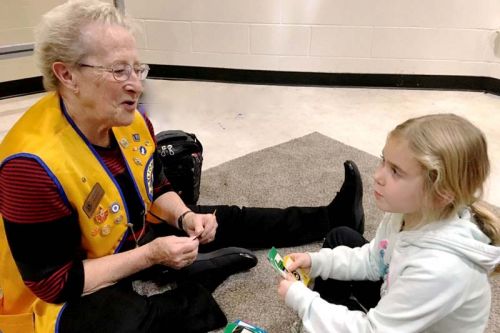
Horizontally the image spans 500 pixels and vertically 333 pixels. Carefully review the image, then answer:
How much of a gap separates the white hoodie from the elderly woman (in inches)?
17.4

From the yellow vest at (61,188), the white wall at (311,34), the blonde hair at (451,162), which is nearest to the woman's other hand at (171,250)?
the yellow vest at (61,188)

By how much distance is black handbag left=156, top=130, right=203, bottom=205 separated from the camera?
185cm

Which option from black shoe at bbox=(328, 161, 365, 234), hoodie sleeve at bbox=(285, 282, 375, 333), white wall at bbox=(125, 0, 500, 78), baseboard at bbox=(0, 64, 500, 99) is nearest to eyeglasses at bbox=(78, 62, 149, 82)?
hoodie sleeve at bbox=(285, 282, 375, 333)

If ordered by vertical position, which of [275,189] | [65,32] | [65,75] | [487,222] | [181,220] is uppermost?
[65,32]

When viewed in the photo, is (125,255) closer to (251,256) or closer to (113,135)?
(113,135)

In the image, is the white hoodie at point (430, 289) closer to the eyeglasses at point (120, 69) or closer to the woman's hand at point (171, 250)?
the woman's hand at point (171, 250)

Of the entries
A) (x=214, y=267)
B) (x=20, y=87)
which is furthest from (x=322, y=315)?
(x=20, y=87)

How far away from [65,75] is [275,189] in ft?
4.25

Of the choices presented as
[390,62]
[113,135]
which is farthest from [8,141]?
[390,62]

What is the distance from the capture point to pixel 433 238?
931mm

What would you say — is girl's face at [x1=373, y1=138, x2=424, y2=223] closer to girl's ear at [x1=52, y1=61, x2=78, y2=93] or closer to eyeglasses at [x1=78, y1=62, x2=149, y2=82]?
eyeglasses at [x1=78, y1=62, x2=149, y2=82]

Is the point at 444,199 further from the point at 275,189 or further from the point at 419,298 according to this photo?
the point at 275,189

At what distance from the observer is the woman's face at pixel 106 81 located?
1062 mm

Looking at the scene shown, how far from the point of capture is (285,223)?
173 cm
